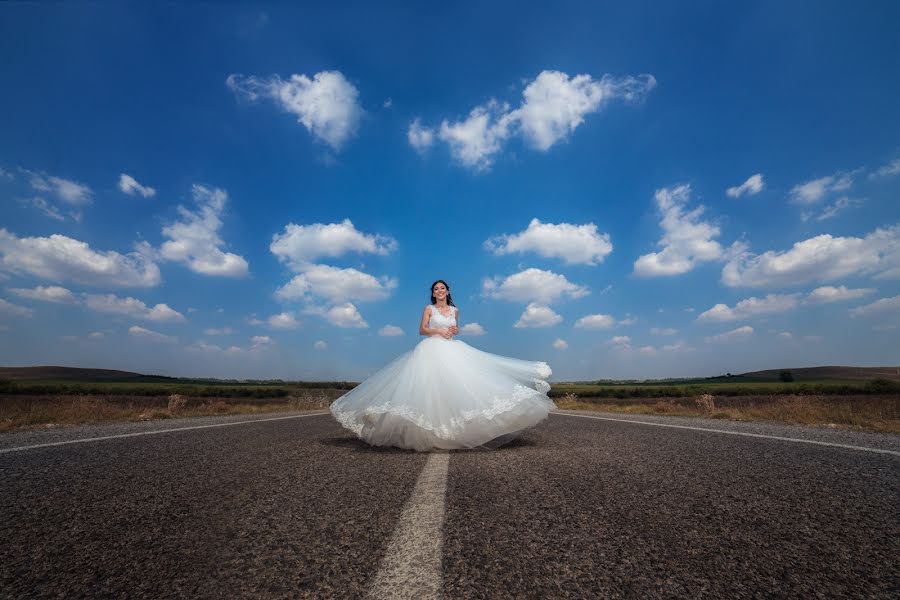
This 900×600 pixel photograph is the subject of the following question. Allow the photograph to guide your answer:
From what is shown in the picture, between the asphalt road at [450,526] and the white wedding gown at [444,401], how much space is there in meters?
0.88

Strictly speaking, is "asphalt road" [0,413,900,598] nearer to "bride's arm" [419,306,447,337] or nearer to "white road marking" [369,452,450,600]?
"white road marking" [369,452,450,600]

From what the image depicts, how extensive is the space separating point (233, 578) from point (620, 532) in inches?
64.2

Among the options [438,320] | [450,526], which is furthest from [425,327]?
[450,526]

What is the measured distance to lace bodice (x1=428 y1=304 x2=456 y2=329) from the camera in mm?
6598

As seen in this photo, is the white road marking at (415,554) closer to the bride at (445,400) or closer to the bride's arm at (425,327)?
the bride at (445,400)

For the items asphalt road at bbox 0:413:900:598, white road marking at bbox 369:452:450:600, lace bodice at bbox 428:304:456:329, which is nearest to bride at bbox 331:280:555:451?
lace bodice at bbox 428:304:456:329

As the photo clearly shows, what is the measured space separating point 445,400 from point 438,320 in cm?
186

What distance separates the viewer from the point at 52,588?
1.46 m

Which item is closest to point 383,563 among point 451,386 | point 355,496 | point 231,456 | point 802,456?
point 355,496

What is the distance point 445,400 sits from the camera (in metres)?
4.99

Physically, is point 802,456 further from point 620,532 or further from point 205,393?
point 205,393

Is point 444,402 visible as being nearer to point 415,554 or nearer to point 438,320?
point 438,320

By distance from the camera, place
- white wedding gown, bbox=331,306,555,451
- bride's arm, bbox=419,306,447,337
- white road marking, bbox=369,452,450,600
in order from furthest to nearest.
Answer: bride's arm, bbox=419,306,447,337, white wedding gown, bbox=331,306,555,451, white road marking, bbox=369,452,450,600

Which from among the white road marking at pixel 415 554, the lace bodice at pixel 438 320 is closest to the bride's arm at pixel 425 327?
the lace bodice at pixel 438 320
